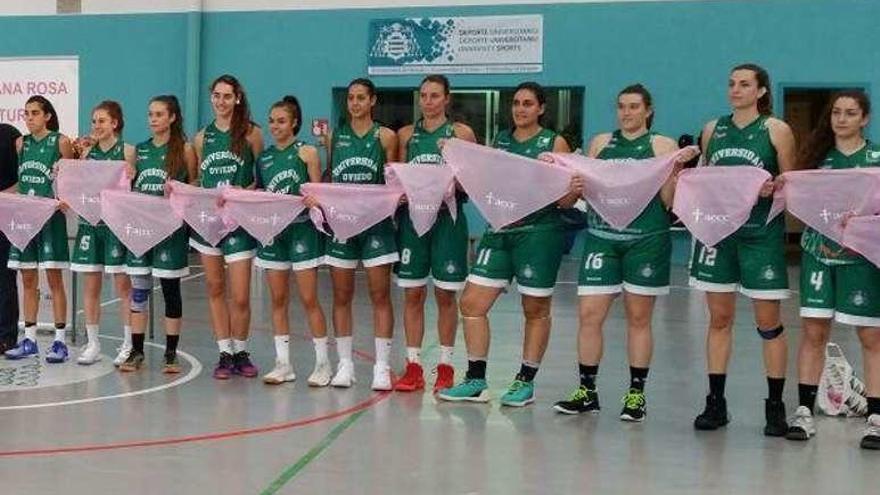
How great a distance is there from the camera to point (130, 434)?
16.5 ft

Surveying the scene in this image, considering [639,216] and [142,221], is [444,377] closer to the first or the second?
[639,216]

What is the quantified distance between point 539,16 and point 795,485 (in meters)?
11.7

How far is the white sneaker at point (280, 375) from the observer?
6199mm

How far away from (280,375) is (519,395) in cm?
141

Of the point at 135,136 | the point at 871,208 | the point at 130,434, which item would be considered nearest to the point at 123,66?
the point at 135,136

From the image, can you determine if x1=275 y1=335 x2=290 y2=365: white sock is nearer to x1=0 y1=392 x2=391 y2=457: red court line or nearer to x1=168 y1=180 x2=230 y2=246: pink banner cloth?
x1=168 y1=180 x2=230 y2=246: pink banner cloth

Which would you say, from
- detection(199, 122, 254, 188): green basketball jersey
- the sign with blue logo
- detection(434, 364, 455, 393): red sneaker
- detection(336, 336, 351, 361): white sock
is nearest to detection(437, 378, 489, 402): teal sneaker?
detection(434, 364, 455, 393): red sneaker

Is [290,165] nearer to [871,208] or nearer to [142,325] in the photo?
[142,325]

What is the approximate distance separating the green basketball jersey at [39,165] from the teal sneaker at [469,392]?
2719 mm

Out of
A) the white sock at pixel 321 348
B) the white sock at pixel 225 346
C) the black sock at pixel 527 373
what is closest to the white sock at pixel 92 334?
the white sock at pixel 225 346

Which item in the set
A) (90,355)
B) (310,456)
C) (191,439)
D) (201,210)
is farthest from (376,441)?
(90,355)

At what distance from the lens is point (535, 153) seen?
5.59 meters

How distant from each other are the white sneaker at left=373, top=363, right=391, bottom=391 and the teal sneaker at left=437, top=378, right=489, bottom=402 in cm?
37

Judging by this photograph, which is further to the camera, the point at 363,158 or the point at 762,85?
the point at 363,158
